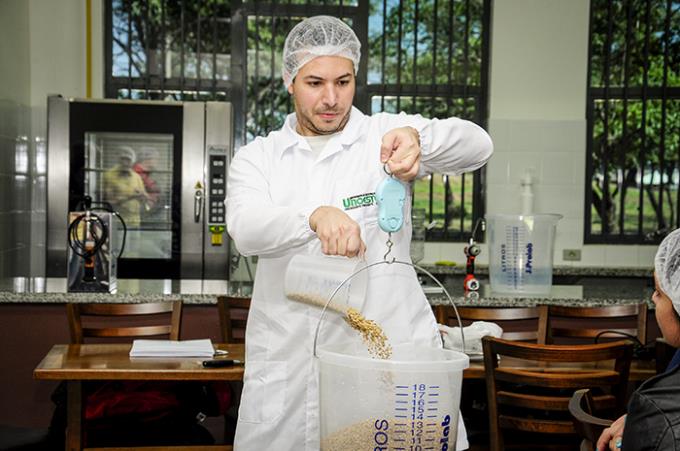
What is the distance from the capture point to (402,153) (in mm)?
1556

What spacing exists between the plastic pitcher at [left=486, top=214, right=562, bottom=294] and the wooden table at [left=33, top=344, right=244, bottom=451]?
1.65 metres

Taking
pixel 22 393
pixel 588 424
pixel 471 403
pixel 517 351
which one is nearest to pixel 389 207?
pixel 588 424

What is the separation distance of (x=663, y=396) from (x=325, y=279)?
2.11ft

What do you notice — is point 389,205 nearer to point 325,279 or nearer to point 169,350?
point 325,279

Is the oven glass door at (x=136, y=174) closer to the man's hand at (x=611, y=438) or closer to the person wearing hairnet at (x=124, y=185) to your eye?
the person wearing hairnet at (x=124, y=185)

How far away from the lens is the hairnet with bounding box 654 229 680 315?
5.07 feet

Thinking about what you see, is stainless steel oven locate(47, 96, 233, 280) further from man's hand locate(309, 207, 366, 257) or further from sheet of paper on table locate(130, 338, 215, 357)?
man's hand locate(309, 207, 366, 257)

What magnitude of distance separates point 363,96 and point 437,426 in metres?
4.53

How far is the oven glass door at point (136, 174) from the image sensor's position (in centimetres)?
495

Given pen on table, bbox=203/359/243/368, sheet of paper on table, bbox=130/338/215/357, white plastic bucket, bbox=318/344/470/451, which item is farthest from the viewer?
sheet of paper on table, bbox=130/338/215/357

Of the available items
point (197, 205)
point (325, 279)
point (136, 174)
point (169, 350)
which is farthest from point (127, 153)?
point (325, 279)

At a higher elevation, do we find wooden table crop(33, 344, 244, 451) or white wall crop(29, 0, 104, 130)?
white wall crop(29, 0, 104, 130)

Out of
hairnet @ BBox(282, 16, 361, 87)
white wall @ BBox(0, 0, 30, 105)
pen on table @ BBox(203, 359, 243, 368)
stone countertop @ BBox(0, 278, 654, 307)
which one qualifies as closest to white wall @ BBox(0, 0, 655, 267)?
stone countertop @ BBox(0, 278, 654, 307)

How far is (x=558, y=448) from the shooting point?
2.72 m
